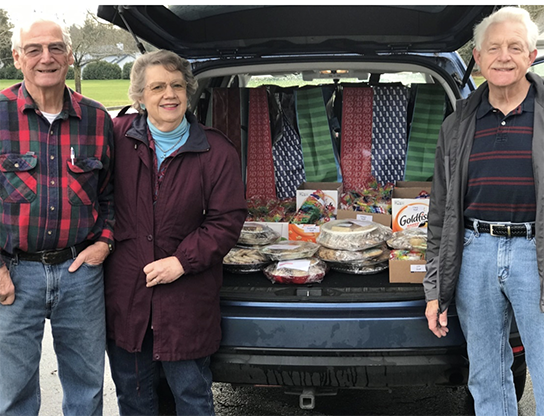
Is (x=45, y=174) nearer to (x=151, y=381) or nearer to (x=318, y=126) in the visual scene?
(x=151, y=381)

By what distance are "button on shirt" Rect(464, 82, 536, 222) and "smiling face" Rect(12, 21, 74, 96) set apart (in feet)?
4.94

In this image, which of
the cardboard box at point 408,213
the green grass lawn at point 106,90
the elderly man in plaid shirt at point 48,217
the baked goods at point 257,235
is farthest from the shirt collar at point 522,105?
the green grass lawn at point 106,90

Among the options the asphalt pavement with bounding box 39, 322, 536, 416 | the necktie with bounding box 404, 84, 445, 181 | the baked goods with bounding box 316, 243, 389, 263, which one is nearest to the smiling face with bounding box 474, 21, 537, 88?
the baked goods with bounding box 316, 243, 389, 263

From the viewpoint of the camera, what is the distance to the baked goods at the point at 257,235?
2955 millimetres

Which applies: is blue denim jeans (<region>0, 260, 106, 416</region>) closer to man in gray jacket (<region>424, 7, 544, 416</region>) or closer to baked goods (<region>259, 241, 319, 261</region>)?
baked goods (<region>259, 241, 319, 261</region>)

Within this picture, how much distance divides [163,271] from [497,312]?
48.3 inches

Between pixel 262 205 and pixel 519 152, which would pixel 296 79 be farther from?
pixel 519 152

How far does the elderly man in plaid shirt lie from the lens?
1997 mm

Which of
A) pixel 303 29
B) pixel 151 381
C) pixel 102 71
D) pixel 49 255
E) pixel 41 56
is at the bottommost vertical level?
pixel 151 381

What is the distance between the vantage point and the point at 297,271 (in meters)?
2.57

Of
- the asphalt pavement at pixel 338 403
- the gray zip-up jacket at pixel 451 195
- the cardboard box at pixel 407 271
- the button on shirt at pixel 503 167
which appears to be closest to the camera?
the button on shirt at pixel 503 167

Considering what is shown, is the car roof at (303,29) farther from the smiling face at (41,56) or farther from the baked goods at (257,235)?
the baked goods at (257,235)

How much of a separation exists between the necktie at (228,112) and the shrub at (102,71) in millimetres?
30006

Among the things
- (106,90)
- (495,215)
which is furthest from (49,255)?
(106,90)
